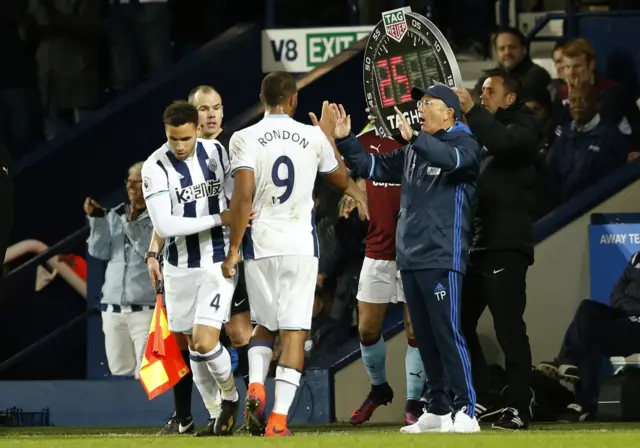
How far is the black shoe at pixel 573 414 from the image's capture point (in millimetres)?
12688

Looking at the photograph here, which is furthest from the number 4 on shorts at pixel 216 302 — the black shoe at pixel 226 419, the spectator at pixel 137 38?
the spectator at pixel 137 38

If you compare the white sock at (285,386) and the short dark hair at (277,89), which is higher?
the short dark hair at (277,89)

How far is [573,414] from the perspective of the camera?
1273cm

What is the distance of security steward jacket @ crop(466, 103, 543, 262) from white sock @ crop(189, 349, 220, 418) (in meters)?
1.83

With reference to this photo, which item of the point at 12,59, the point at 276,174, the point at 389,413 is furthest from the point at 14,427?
the point at 12,59

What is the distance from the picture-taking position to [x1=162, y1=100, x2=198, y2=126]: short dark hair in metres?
11.3

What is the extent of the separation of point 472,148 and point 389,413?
9.66 feet

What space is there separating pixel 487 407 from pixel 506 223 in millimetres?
1394

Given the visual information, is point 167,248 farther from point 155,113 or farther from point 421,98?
point 155,113

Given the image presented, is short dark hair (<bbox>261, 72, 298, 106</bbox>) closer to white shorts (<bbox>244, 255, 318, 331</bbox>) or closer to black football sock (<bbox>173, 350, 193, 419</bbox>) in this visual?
white shorts (<bbox>244, 255, 318, 331</bbox>)

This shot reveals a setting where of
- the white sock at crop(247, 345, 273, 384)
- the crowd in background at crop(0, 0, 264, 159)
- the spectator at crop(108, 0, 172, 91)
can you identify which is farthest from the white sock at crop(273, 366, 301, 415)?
the spectator at crop(108, 0, 172, 91)

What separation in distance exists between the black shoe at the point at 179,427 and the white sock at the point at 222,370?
64 centimetres

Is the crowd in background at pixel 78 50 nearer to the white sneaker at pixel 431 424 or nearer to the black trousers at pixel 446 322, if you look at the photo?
the black trousers at pixel 446 322

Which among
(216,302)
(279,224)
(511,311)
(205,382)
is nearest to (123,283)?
(205,382)
